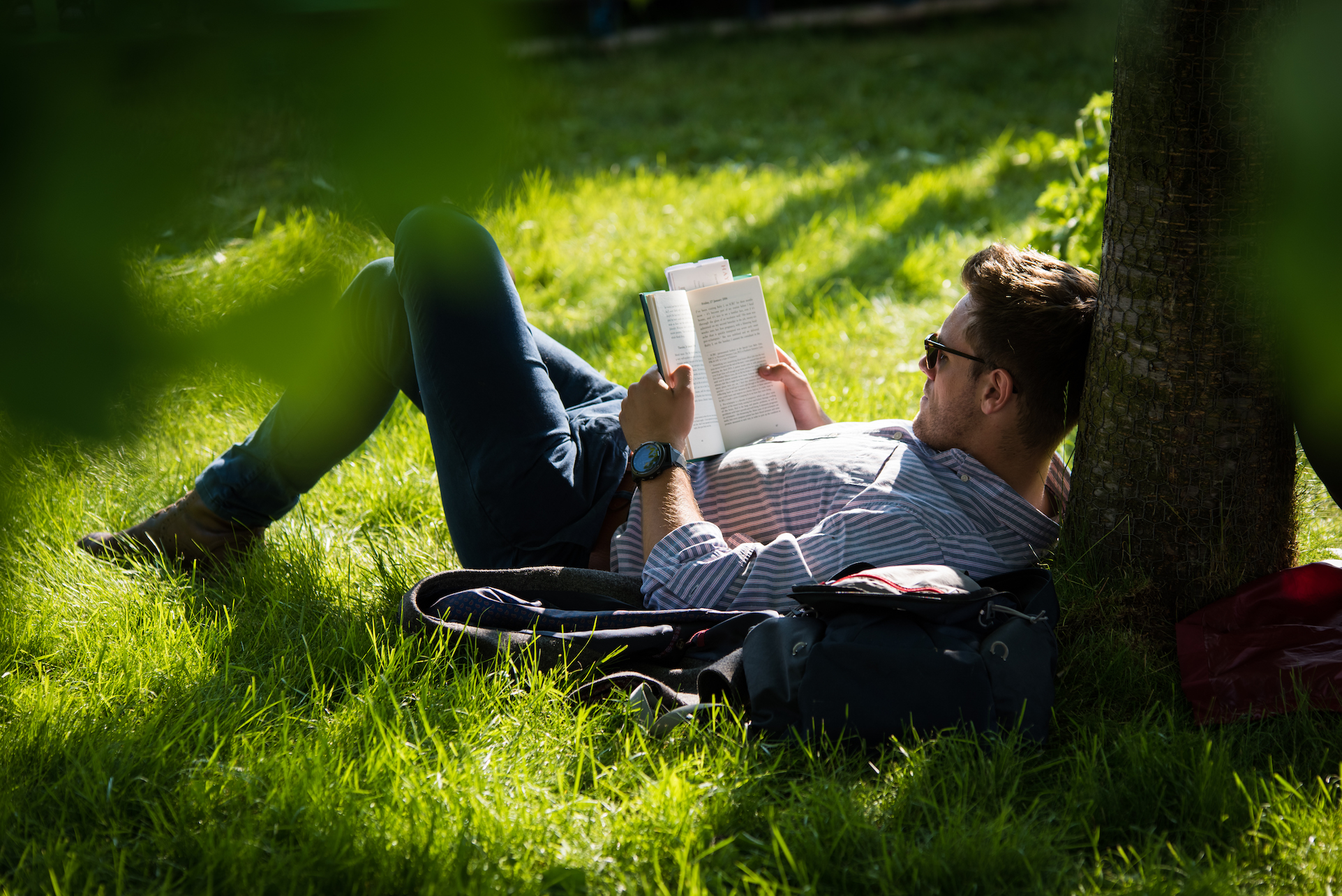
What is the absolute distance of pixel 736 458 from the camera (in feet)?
7.71

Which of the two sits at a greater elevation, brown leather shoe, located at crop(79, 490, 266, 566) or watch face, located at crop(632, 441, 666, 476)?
watch face, located at crop(632, 441, 666, 476)

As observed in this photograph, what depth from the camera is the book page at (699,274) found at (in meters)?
2.33

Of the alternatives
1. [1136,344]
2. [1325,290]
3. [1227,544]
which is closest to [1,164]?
[1325,290]

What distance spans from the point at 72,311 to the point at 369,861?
1.10m

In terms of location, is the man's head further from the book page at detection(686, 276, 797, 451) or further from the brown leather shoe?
the brown leather shoe

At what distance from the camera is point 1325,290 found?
990 millimetres

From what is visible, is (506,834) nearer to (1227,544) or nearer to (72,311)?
(72,311)

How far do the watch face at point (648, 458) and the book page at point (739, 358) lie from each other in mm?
302

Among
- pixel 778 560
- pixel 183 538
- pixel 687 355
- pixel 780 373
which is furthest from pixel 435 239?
pixel 183 538

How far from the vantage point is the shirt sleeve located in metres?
2.03

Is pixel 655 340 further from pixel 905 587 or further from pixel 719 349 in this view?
pixel 905 587

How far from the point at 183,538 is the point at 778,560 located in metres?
1.55

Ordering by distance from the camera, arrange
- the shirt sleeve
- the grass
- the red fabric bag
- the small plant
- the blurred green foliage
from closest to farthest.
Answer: the blurred green foliage
the grass
the red fabric bag
the shirt sleeve
the small plant

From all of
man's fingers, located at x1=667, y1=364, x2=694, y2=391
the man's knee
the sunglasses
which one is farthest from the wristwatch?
the man's knee
